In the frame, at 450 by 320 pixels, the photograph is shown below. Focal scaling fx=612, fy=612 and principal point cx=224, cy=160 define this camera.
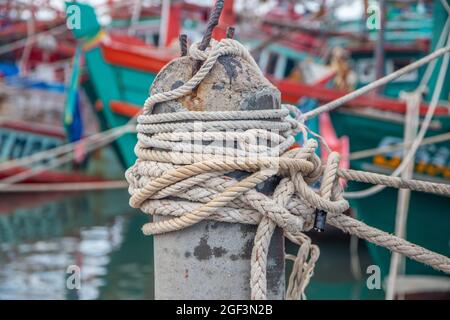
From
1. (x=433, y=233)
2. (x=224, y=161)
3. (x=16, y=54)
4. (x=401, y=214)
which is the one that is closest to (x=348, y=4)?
(x=433, y=233)

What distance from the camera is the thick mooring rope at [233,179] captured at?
1.54m

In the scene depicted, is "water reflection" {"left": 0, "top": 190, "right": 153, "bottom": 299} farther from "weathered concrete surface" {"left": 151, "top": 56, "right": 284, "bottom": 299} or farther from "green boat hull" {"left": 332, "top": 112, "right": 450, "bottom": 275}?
"weathered concrete surface" {"left": 151, "top": 56, "right": 284, "bottom": 299}

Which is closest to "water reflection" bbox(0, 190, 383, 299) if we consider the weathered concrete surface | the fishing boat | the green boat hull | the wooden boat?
the green boat hull

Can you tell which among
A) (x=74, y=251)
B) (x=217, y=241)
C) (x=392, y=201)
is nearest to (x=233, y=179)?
(x=217, y=241)

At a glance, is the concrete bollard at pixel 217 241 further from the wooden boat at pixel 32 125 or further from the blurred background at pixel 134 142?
the wooden boat at pixel 32 125

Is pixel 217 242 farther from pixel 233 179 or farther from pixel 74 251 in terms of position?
pixel 74 251

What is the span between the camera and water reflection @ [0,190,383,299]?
590 cm

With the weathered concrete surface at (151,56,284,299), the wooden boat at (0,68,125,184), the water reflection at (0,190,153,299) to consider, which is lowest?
the water reflection at (0,190,153,299)

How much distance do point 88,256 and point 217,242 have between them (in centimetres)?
589

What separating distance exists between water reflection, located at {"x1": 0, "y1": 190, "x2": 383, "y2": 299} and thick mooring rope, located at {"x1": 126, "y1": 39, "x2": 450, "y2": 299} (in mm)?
4244

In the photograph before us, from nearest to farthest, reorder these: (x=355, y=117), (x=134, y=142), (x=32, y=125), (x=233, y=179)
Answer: (x=233, y=179)
(x=355, y=117)
(x=134, y=142)
(x=32, y=125)

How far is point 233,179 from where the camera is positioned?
156cm

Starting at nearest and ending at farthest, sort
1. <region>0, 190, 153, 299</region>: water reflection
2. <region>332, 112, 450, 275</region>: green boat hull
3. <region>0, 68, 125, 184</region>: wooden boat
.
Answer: <region>332, 112, 450, 275</region>: green boat hull < <region>0, 190, 153, 299</region>: water reflection < <region>0, 68, 125, 184</region>: wooden boat
